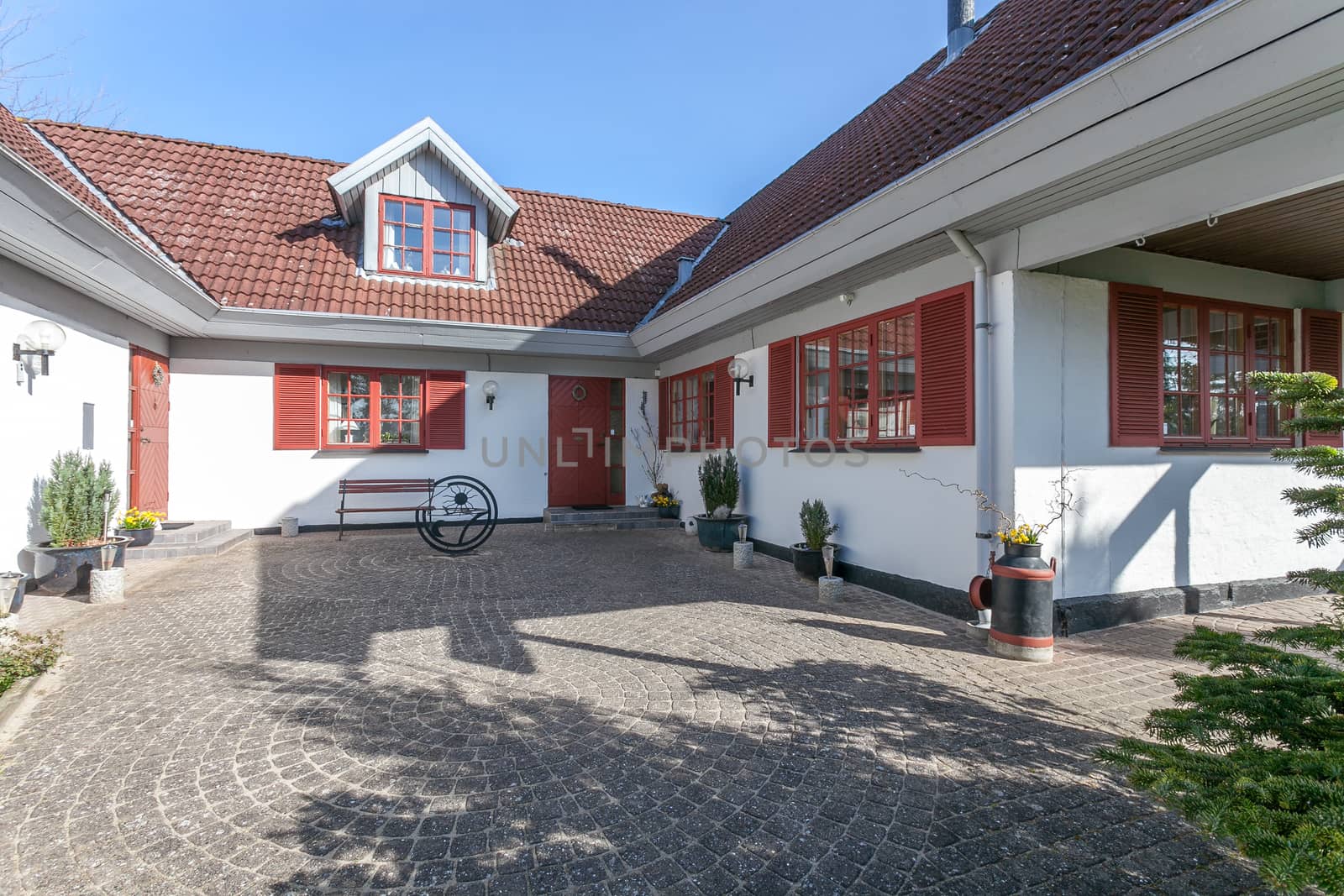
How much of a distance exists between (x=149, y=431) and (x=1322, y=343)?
13.2 meters

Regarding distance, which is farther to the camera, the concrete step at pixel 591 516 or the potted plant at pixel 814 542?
the concrete step at pixel 591 516

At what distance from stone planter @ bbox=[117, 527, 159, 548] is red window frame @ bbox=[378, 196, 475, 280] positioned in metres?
4.76

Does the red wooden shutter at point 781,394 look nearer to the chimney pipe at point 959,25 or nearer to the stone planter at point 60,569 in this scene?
the chimney pipe at point 959,25

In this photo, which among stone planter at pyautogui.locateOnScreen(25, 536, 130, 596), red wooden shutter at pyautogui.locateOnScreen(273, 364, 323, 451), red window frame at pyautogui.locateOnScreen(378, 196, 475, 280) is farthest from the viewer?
red window frame at pyautogui.locateOnScreen(378, 196, 475, 280)

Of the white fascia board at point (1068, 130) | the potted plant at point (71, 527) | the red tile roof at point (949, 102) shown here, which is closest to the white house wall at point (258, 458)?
the potted plant at point (71, 527)

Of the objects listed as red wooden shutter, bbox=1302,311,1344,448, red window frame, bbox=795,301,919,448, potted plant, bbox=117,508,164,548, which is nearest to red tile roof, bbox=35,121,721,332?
potted plant, bbox=117,508,164,548

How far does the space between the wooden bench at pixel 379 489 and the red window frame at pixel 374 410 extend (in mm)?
544

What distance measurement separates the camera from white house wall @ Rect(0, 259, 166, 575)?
5504mm

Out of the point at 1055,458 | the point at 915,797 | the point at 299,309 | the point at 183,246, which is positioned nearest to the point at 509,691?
the point at 915,797

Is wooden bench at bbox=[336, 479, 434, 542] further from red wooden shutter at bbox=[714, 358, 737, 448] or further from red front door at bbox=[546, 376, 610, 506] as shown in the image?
red wooden shutter at bbox=[714, 358, 737, 448]

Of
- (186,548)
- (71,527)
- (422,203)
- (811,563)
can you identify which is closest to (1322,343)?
(811,563)

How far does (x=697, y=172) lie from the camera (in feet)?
52.1

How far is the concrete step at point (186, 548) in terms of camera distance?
7461 millimetres

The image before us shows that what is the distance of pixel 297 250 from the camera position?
974 centimetres
